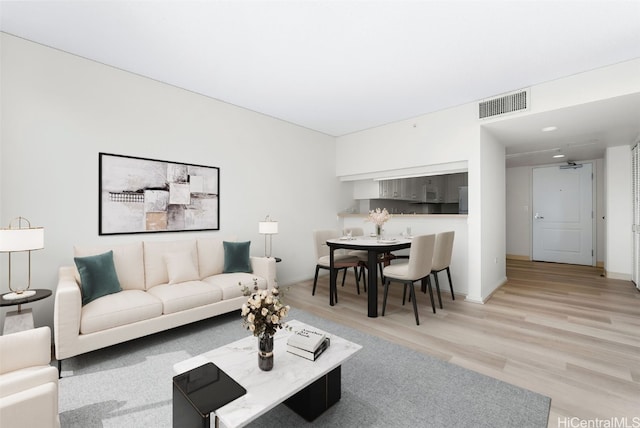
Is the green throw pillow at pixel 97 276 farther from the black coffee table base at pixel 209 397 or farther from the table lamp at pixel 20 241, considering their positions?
the black coffee table base at pixel 209 397

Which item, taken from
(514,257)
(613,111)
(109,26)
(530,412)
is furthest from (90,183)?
(514,257)

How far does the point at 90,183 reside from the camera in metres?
2.93

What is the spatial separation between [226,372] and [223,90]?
326 cm

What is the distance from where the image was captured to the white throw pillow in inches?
124

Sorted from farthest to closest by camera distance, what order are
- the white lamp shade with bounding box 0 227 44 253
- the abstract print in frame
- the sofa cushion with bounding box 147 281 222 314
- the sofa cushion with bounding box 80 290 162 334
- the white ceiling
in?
the abstract print in frame < the sofa cushion with bounding box 147 281 222 314 < the sofa cushion with bounding box 80 290 162 334 < the white ceiling < the white lamp shade with bounding box 0 227 44 253

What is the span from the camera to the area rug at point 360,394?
5.55ft

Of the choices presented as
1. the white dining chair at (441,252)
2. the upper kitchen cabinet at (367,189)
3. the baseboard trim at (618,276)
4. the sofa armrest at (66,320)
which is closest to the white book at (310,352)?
the sofa armrest at (66,320)

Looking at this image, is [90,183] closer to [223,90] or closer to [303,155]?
[223,90]

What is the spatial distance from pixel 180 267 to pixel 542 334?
382 centimetres

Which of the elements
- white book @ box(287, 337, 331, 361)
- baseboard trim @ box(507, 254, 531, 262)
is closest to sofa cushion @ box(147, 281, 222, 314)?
white book @ box(287, 337, 331, 361)

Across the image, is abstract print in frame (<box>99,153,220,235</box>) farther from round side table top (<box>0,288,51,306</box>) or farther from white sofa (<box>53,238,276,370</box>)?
round side table top (<box>0,288,51,306</box>)

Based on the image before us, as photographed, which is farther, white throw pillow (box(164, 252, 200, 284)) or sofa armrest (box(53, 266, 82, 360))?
white throw pillow (box(164, 252, 200, 284))

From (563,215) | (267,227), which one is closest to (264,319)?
(267,227)

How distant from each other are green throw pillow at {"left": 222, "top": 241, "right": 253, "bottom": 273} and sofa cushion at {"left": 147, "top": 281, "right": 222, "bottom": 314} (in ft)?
1.61
